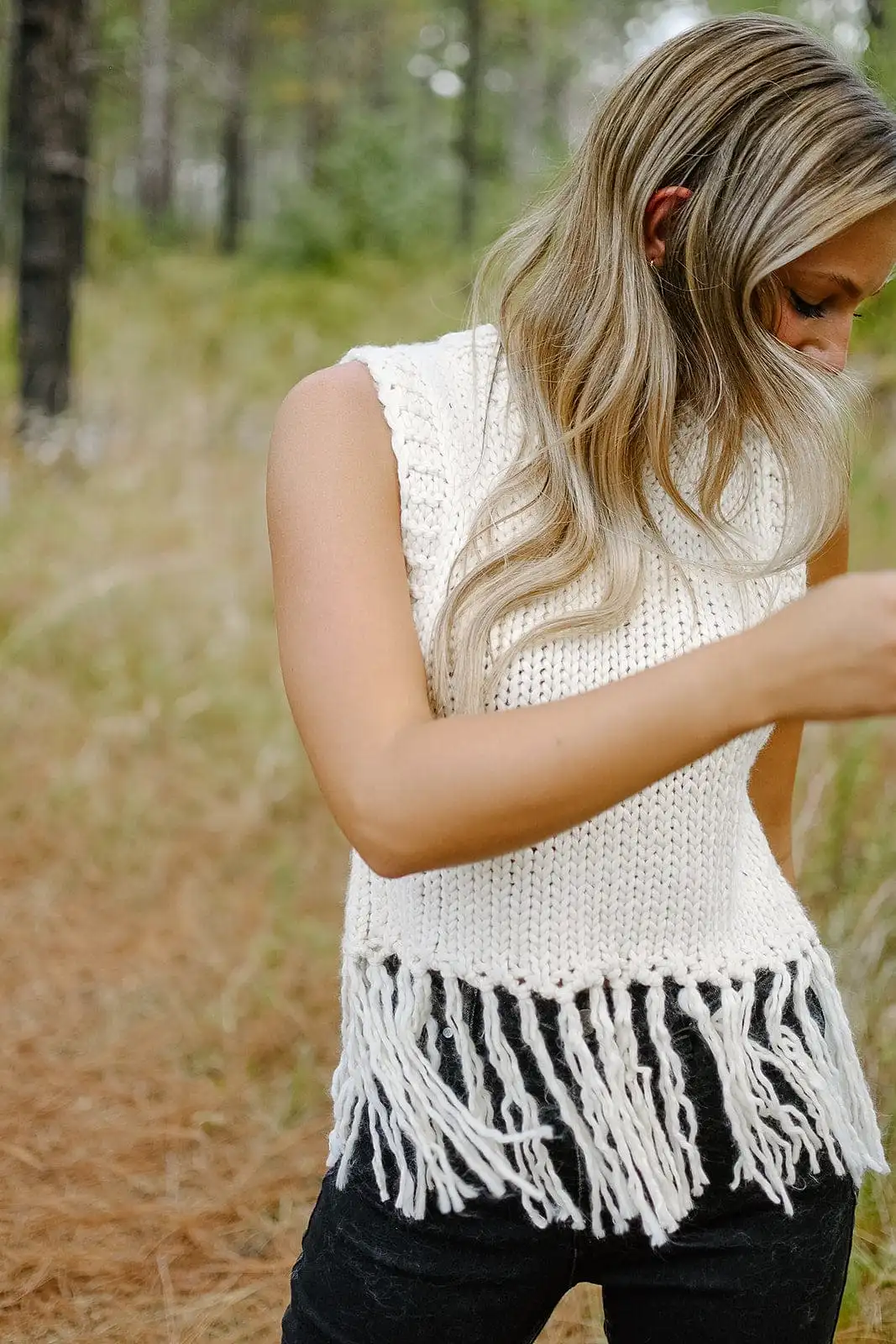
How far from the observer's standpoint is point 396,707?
0.95 m

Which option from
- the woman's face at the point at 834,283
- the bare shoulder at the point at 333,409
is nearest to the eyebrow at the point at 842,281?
the woman's face at the point at 834,283

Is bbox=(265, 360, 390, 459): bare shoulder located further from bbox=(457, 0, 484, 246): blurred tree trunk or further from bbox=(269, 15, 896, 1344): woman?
bbox=(457, 0, 484, 246): blurred tree trunk

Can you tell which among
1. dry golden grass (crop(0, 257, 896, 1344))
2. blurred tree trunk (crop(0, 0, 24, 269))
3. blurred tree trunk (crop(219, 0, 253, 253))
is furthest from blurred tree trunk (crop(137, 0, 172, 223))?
dry golden grass (crop(0, 257, 896, 1344))

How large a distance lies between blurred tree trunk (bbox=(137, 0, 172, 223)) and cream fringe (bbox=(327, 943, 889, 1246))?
15.4 meters

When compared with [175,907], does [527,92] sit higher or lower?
higher

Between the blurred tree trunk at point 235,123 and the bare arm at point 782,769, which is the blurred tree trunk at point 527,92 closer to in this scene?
the blurred tree trunk at point 235,123

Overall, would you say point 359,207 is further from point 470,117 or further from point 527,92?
point 527,92

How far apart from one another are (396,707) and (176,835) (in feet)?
9.15

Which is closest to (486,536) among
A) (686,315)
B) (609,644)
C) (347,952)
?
(609,644)

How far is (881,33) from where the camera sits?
2.58m

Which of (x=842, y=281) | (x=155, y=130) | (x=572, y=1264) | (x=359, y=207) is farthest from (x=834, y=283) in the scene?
(x=155, y=130)

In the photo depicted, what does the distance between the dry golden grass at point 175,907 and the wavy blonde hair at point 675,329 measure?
39cm

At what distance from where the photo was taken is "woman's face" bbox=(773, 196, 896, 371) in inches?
46.9

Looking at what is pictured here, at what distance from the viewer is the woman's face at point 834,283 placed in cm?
119
